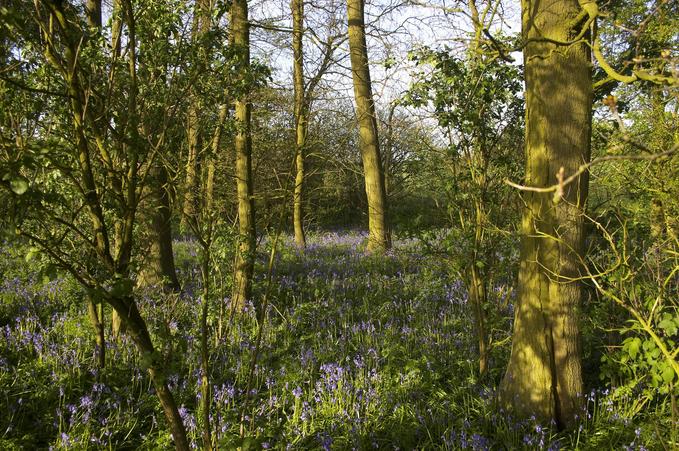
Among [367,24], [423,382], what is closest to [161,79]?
[423,382]

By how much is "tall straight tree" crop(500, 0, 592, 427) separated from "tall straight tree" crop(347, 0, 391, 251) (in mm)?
7216

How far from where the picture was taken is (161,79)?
364 centimetres

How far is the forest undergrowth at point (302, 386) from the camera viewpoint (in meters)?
3.51

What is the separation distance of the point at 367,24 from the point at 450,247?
7.84 metres

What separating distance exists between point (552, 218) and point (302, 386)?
8.87 feet

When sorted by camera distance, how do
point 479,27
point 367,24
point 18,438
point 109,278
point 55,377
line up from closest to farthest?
1. point 109,278
2. point 479,27
3. point 18,438
4. point 55,377
5. point 367,24

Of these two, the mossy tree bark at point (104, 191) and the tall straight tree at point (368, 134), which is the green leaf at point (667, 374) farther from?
the tall straight tree at point (368, 134)

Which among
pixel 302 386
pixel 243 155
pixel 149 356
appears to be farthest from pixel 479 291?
pixel 243 155

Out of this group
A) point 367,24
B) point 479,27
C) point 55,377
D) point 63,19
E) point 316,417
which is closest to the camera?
point 63,19

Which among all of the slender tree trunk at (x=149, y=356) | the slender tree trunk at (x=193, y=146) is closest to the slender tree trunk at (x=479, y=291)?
the slender tree trunk at (x=193, y=146)

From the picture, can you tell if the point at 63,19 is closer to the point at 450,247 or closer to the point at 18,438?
the point at 18,438

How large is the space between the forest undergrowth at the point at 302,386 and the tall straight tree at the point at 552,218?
0.86 feet

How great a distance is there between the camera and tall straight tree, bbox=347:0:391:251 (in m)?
11.1

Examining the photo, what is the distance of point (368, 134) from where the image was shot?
37.5ft
